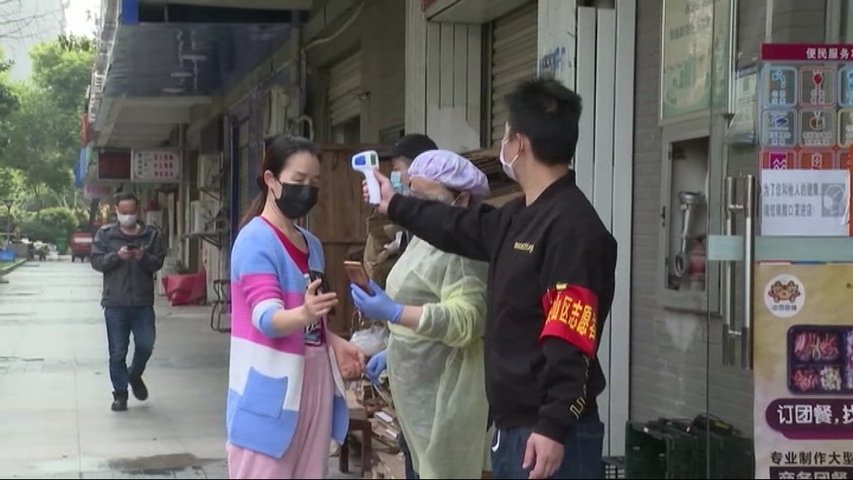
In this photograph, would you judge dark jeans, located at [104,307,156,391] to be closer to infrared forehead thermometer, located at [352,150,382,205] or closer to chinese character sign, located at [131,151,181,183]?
infrared forehead thermometer, located at [352,150,382,205]

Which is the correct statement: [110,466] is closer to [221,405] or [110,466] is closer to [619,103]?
[221,405]

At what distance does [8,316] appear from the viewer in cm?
1914

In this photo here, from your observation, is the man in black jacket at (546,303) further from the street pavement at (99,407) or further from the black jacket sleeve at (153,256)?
the black jacket sleeve at (153,256)

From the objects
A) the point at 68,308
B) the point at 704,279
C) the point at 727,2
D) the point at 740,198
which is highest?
the point at 727,2

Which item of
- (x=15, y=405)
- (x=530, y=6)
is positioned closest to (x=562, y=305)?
(x=530, y=6)

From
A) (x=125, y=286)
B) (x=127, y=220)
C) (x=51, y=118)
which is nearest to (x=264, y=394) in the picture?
(x=125, y=286)

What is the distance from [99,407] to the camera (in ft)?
31.1

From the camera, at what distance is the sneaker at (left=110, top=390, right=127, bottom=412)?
9.32 metres

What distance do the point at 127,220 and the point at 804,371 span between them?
20.7ft

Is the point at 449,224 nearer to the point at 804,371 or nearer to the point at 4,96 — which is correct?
the point at 804,371

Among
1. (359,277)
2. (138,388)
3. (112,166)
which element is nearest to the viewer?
(359,277)

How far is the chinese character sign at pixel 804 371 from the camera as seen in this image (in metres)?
4.32

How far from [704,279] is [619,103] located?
3.95 ft

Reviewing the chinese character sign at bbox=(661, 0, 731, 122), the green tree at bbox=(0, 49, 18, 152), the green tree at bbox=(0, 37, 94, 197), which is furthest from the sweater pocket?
the green tree at bbox=(0, 37, 94, 197)
